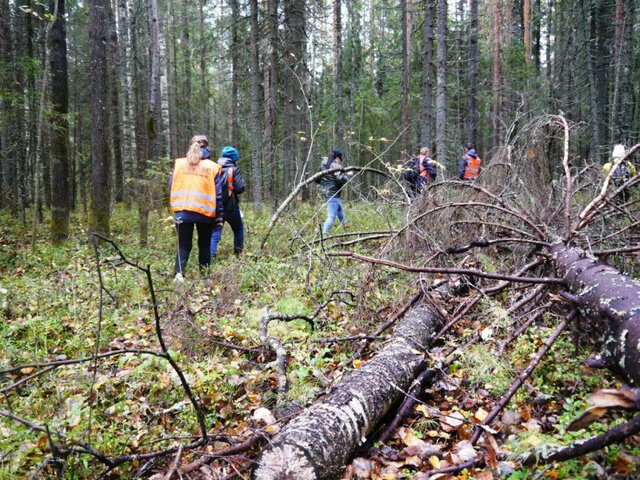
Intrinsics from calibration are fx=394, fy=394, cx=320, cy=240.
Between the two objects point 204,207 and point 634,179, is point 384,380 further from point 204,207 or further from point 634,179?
point 204,207

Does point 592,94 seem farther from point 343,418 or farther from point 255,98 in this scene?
point 343,418

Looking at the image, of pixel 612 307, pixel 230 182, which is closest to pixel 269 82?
pixel 230 182

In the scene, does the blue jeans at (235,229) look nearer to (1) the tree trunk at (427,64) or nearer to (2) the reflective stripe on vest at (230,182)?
(2) the reflective stripe on vest at (230,182)

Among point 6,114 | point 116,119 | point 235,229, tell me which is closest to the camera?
point 235,229

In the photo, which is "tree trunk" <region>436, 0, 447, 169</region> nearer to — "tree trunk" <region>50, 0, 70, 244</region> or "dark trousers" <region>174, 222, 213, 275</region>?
"dark trousers" <region>174, 222, 213, 275</region>

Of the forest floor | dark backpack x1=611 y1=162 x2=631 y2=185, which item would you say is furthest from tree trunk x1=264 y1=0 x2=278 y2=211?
dark backpack x1=611 y1=162 x2=631 y2=185

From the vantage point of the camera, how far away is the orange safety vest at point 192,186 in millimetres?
5926

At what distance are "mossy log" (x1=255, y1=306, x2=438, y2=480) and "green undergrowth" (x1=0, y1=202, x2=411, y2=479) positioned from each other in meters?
0.40

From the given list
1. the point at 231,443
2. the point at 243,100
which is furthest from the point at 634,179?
the point at 243,100

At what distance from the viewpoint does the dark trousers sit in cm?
604

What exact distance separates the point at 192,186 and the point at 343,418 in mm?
4639

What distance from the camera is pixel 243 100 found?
19.5 m

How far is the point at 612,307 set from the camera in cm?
197

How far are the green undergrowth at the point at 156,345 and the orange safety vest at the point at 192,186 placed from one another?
1.02 m
